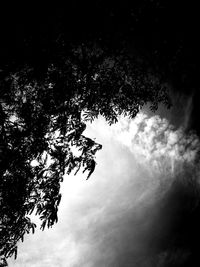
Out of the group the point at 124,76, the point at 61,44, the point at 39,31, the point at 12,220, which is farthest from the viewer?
the point at 124,76

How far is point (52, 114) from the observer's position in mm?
5191

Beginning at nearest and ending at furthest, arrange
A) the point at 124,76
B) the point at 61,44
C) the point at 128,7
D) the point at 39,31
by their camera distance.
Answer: the point at 39,31
the point at 61,44
the point at 128,7
the point at 124,76

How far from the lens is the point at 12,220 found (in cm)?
441

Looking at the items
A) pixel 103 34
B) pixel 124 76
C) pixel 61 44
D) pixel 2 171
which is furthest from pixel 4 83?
pixel 124 76

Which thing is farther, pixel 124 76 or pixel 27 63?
pixel 124 76

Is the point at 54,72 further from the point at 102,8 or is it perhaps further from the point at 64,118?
the point at 102,8

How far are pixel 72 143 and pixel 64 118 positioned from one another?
59cm

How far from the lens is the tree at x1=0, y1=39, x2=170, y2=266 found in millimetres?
4500

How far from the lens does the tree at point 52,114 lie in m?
4.50

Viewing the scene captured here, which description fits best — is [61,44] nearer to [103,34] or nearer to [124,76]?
[103,34]

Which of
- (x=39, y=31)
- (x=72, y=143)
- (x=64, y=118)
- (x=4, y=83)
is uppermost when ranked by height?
(x=39, y=31)

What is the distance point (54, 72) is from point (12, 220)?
3151 millimetres

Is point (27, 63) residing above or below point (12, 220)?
above

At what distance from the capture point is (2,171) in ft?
14.6
